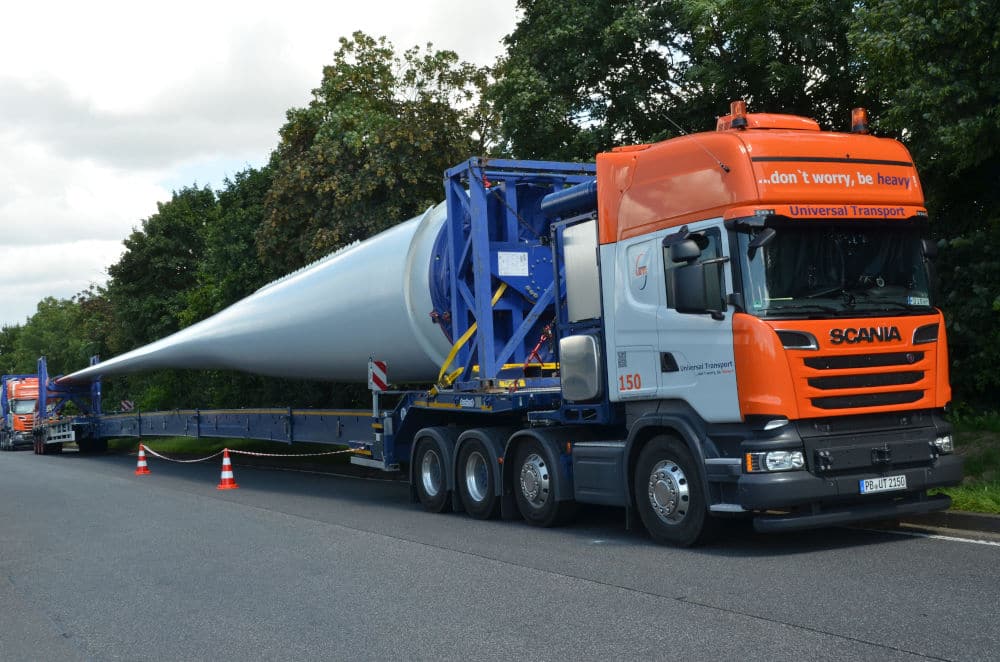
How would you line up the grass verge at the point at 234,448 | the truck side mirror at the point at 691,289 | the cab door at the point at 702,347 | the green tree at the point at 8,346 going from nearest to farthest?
1. the cab door at the point at 702,347
2. the truck side mirror at the point at 691,289
3. the grass verge at the point at 234,448
4. the green tree at the point at 8,346

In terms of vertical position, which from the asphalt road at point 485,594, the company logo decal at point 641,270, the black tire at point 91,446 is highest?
the company logo decal at point 641,270

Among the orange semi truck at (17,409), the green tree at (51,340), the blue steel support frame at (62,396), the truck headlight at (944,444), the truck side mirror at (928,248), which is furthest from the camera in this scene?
the green tree at (51,340)

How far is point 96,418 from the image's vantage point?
110 ft

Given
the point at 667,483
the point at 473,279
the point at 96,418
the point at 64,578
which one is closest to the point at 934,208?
the point at 473,279

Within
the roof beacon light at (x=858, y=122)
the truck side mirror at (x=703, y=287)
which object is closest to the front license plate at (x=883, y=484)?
the truck side mirror at (x=703, y=287)

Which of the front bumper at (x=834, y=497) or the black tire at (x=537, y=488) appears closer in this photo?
the front bumper at (x=834, y=497)

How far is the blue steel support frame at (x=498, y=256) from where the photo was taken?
12.0 meters

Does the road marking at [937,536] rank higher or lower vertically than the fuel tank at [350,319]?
lower

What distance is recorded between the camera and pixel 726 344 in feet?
27.1

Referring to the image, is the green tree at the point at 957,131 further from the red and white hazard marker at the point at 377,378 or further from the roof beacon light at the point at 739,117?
the red and white hazard marker at the point at 377,378

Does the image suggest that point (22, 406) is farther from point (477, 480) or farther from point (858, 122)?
point (858, 122)

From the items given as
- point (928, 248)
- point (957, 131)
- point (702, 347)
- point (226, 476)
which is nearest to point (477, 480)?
point (702, 347)

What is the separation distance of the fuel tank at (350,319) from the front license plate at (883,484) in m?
6.19

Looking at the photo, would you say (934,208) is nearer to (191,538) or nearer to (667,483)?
(667,483)
